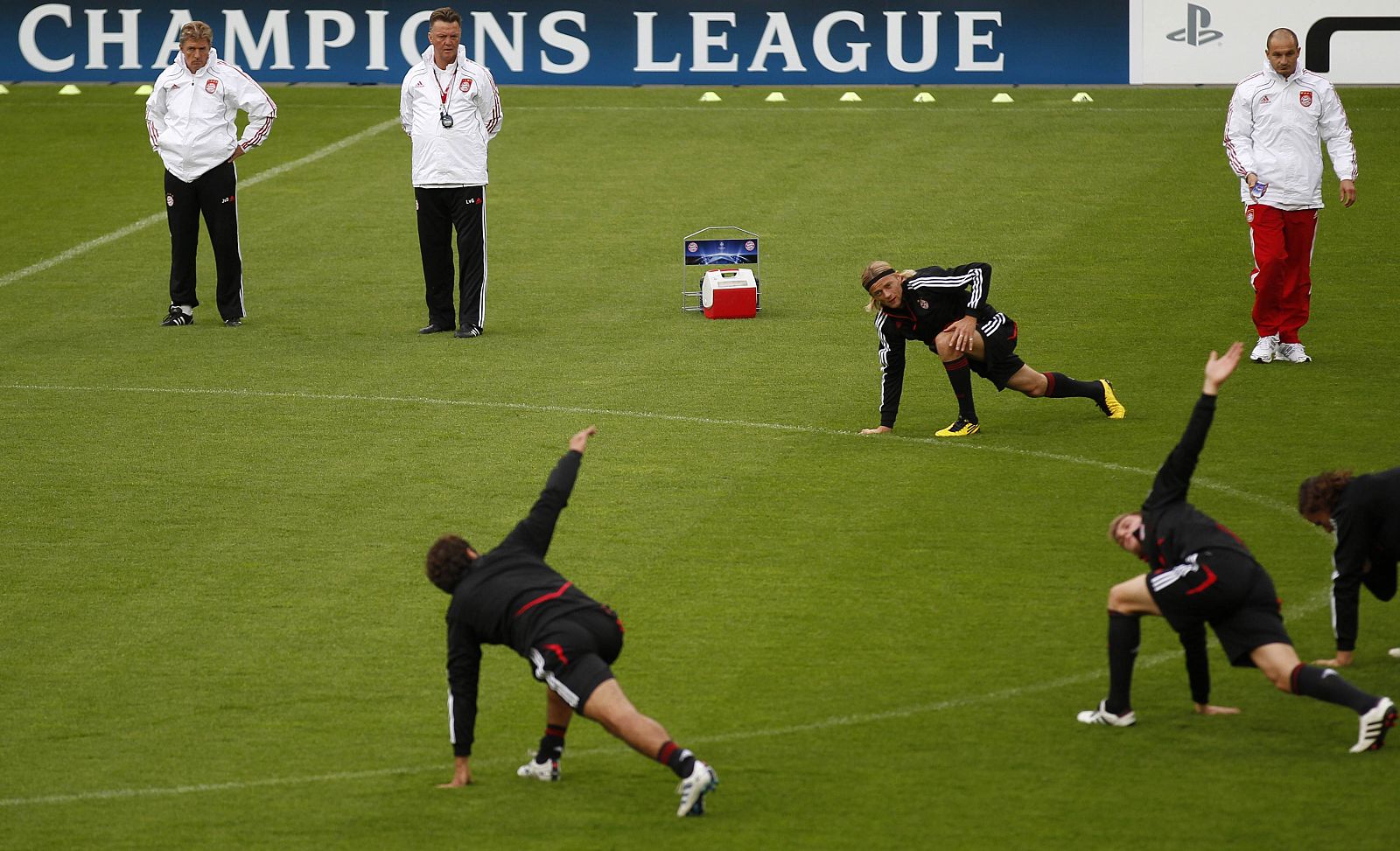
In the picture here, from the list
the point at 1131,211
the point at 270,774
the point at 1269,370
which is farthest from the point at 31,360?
the point at 1131,211

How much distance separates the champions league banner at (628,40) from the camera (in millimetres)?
23938

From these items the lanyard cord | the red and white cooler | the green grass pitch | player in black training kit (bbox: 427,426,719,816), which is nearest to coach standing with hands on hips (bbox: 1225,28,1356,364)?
the green grass pitch

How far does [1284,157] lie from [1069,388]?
287 centimetres

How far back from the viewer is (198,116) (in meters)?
16.1

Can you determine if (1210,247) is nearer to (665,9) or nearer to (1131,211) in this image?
(1131,211)

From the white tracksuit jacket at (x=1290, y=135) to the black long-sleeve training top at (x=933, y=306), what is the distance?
3.07 metres

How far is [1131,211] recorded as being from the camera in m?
19.6

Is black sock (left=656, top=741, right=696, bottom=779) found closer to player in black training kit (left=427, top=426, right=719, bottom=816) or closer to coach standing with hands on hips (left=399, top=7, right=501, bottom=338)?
player in black training kit (left=427, top=426, right=719, bottom=816)

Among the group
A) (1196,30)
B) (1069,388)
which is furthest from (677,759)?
(1196,30)

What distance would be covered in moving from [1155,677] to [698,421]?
201 inches

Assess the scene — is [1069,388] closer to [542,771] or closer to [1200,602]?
[1200,602]

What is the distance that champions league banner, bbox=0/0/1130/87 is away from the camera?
23.9 m

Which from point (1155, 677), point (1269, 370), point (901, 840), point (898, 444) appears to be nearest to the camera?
point (901, 840)

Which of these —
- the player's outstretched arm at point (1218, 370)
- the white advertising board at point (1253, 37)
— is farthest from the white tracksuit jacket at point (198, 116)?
the white advertising board at point (1253, 37)
